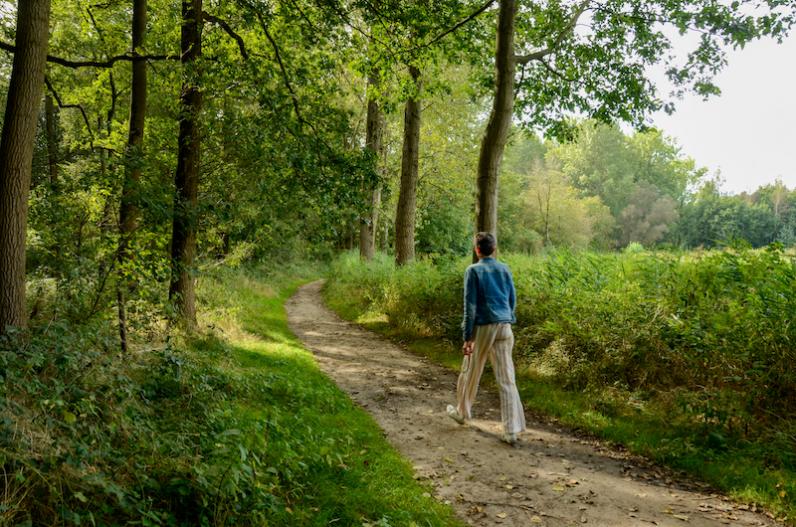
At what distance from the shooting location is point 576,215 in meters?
45.1

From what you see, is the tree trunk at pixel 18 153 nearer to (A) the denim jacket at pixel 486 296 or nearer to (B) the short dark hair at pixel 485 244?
(A) the denim jacket at pixel 486 296

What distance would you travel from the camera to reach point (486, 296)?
622 cm

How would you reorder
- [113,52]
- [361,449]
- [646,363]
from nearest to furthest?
[361,449], [646,363], [113,52]

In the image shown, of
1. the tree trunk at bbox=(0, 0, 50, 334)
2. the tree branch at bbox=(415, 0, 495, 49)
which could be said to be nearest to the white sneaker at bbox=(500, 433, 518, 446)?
the tree trunk at bbox=(0, 0, 50, 334)

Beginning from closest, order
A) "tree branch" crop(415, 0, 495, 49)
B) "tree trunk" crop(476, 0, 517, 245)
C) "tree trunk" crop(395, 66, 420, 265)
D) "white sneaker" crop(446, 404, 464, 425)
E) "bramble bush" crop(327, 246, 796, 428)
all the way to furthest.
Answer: "bramble bush" crop(327, 246, 796, 428), "white sneaker" crop(446, 404, 464, 425), "tree trunk" crop(476, 0, 517, 245), "tree branch" crop(415, 0, 495, 49), "tree trunk" crop(395, 66, 420, 265)

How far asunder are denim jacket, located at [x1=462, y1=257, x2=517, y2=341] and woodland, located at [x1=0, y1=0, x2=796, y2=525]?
1.96 m

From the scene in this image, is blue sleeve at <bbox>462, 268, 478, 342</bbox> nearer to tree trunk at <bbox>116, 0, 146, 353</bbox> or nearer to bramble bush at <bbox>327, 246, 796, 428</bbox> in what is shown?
bramble bush at <bbox>327, 246, 796, 428</bbox>

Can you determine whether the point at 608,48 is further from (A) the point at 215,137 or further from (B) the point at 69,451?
→ (B) the point at 69,451

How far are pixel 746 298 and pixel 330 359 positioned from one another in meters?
7.58

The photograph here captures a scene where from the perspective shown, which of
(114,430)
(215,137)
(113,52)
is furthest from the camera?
(113,52)

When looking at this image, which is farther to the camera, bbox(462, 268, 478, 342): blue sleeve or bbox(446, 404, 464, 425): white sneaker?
bbox(446, 404, 464, 425): white sneaker

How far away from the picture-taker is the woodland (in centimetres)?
362

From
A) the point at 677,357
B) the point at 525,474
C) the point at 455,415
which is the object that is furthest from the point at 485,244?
the point at 677,357

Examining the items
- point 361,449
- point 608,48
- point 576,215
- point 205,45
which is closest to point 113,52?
point 205,45
